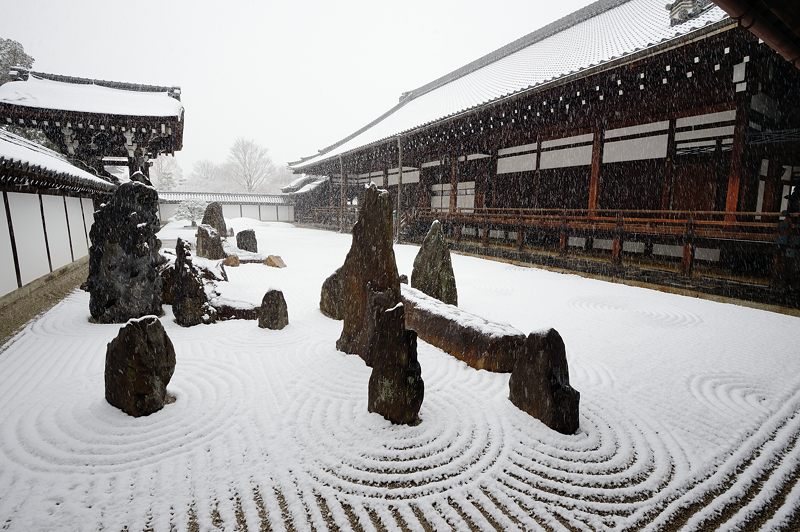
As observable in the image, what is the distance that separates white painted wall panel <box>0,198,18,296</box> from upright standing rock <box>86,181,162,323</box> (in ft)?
6.74

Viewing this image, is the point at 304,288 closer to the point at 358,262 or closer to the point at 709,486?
the point at 358,262

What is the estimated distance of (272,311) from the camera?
187 inches

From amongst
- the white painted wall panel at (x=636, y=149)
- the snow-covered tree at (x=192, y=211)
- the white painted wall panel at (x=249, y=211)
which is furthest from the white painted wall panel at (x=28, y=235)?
the white painted wall panel at (x=249, y=211)

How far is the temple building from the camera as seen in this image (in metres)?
6.40

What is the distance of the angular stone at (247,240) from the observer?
37.7 feet

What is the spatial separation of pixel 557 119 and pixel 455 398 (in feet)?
29.3

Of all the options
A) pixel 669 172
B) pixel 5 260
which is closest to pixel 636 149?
pixel 669 172

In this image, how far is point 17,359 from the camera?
12.0ft

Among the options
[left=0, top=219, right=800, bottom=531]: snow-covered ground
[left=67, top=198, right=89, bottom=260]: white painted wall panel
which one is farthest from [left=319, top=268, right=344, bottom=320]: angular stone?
[left=67, top=198, right=89, bottom=260]: white painted wall panel

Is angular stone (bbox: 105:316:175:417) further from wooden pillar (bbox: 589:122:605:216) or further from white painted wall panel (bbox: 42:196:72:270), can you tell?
wooden pillar (bbox: 589:122:605:216)

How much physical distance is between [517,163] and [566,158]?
2016 millimetres

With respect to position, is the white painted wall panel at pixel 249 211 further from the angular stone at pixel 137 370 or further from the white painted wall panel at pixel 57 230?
the angular stone at pixel 137 370

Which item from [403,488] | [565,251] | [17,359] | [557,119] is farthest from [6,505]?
[557,119]

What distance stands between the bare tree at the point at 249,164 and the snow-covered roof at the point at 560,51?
50.8 metres
